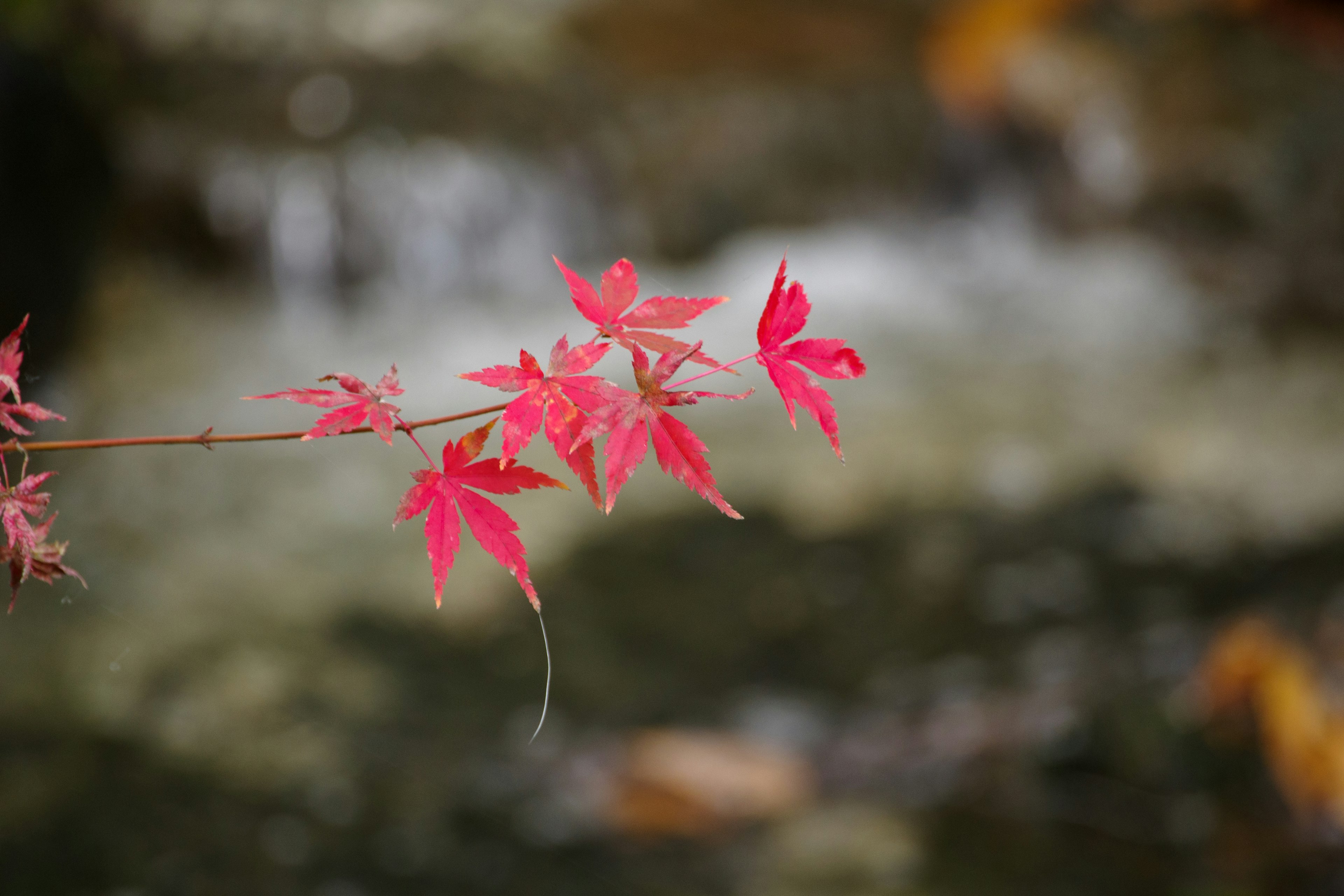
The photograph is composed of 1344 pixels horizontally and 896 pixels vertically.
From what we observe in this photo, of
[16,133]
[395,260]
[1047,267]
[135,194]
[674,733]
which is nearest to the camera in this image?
[674,733]

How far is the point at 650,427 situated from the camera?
76cm

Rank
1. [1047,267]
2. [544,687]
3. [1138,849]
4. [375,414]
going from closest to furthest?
[375,414] → [1138,849] → [544,687] → [1047,267]

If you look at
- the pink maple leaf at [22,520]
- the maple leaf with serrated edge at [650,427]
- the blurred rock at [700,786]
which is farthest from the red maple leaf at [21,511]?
the blurred rock at [700,786]

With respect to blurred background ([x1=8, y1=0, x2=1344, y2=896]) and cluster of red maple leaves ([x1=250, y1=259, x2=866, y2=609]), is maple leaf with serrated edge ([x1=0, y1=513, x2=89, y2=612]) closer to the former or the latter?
blurred background ([x1=8, y1=0, x2=1344, y2=896])

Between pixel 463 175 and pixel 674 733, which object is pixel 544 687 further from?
pixel 463 175

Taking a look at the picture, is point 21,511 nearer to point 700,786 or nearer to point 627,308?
point 627,308

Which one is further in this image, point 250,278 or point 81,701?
point 250,278

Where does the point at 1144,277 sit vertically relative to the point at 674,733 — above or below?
above

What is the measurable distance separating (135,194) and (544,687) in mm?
4035

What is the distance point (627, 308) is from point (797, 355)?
0.13 metres

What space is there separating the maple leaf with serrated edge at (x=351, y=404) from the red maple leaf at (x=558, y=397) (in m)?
0.07

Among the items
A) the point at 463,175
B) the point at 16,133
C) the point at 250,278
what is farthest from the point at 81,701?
the point at 463,175

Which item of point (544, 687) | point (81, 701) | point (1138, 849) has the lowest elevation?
point (1138, 849)

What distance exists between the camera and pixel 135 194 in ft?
18.6
